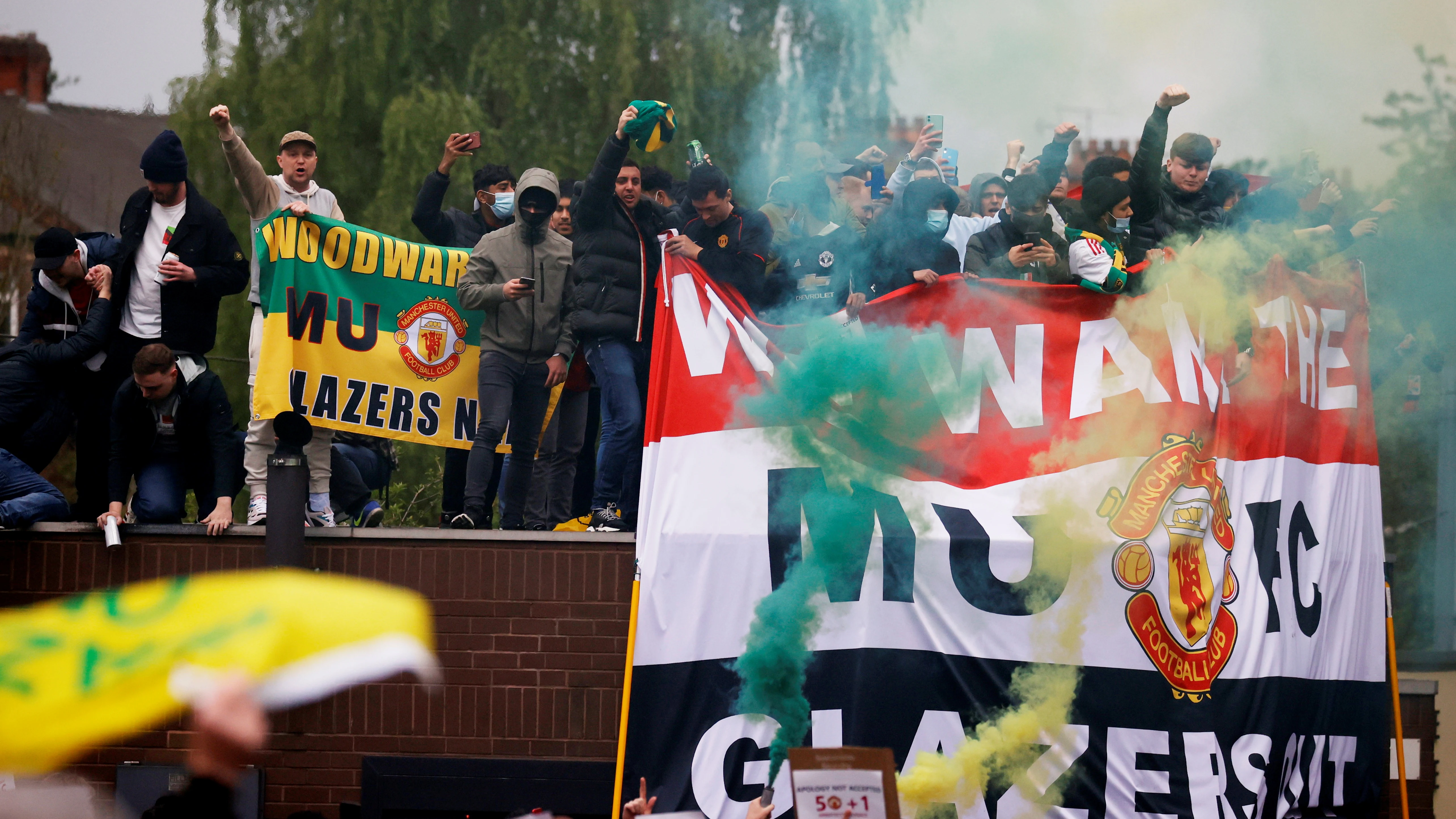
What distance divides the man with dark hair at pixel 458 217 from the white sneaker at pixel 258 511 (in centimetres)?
91

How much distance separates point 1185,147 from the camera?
7.19 metres

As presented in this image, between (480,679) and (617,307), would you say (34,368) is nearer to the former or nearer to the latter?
(480,679)

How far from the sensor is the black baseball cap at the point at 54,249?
24.7ft

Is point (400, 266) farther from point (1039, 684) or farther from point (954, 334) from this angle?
point (1039, 684)

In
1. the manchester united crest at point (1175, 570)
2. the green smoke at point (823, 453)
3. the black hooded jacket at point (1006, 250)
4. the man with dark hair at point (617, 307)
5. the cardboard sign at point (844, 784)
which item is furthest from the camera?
the man with dark hair at point (617, 307)

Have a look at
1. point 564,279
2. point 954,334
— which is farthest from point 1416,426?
point 564,279

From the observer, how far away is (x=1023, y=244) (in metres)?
7.03

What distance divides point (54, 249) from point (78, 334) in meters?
0.49

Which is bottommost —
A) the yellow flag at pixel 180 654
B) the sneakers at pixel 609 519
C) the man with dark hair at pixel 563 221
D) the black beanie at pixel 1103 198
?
the yellow flag at pixel 180 654

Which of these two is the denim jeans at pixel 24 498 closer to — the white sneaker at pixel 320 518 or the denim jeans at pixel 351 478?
the white sneaker at pixel 320 518

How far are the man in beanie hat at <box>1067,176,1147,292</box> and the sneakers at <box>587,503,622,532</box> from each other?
8.30 feet

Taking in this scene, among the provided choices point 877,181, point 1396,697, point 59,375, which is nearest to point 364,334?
point 59,375

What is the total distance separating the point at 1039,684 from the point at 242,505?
911cm

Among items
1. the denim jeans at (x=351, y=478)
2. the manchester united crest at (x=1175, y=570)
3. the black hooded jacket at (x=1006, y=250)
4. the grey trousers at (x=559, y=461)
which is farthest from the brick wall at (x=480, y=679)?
the manchester united crest at (x=1175, y=570)
